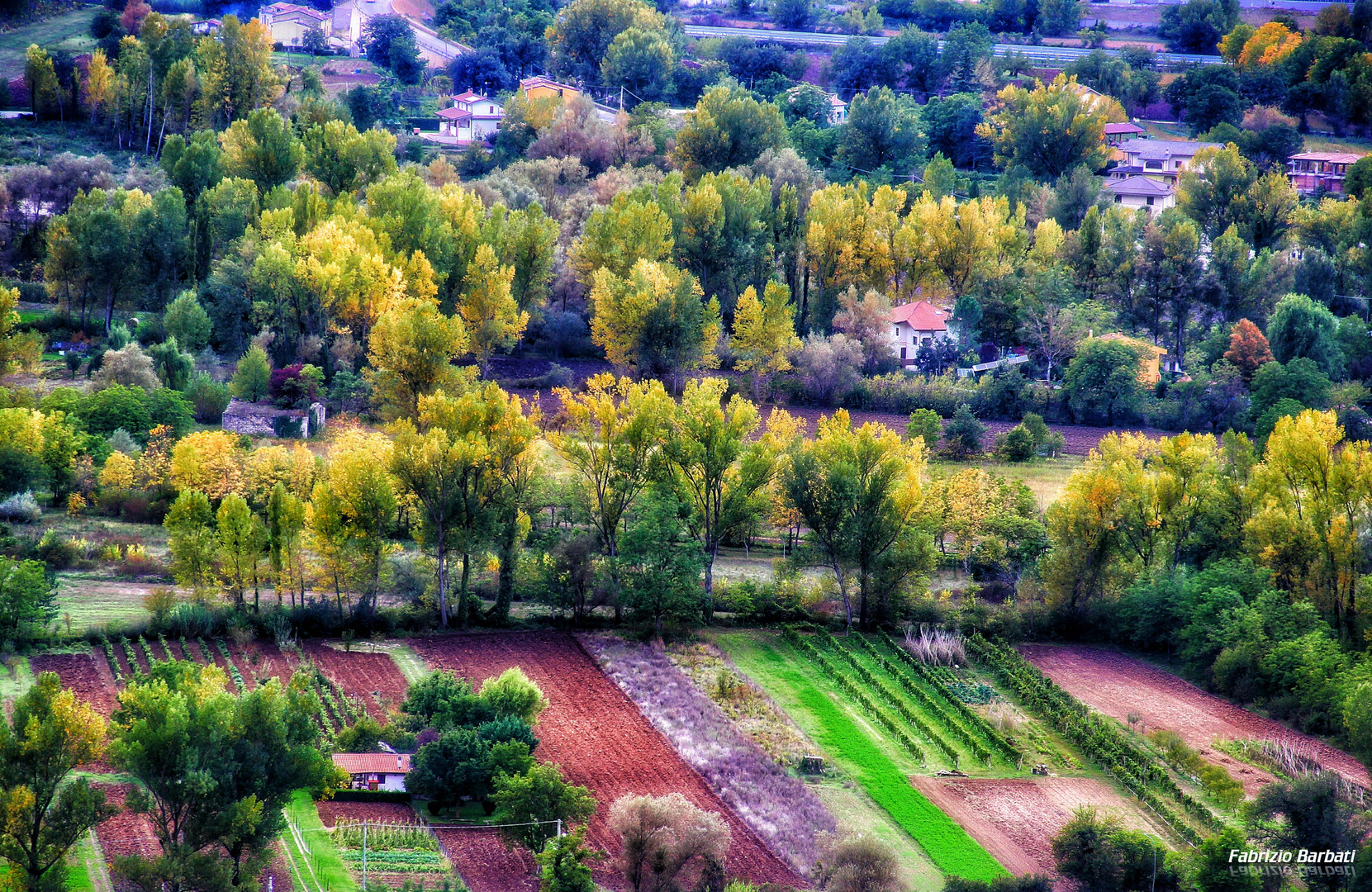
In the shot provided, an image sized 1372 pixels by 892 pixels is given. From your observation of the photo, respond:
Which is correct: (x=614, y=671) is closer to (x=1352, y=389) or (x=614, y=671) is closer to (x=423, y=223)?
(x=423, y=223)

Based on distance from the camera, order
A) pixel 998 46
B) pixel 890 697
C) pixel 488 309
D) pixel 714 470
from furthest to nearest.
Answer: pixel 998 46 < pixel 488 309 < pixel 714 470 < pixel 890 697

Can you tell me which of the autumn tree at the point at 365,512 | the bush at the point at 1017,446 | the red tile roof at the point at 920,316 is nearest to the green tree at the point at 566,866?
the autumn tree at the point at 365,512

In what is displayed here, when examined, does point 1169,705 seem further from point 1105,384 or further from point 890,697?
point 1105,384

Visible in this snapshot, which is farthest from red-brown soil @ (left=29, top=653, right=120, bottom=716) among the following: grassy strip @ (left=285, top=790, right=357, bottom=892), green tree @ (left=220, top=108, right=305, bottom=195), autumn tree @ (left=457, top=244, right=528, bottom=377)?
green tree @ (left=220, top=108, right=305, bottom=195)

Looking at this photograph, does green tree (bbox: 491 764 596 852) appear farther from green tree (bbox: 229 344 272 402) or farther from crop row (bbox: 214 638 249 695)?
green tree (bbox: 229 344 272 402)

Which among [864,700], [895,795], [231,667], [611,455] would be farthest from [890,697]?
[231,667]

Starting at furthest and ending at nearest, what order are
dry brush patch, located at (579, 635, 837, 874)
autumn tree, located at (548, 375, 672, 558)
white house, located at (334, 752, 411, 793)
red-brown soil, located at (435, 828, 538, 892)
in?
1. autumn tree, located at (548, 375, 672, 558)
2. white house, located at (334, 752, 411, 793)
3. dry brush patch, located at (579, 635, 837, 874)
4. red-brown soil, located at (435, 828, 538, 892)
